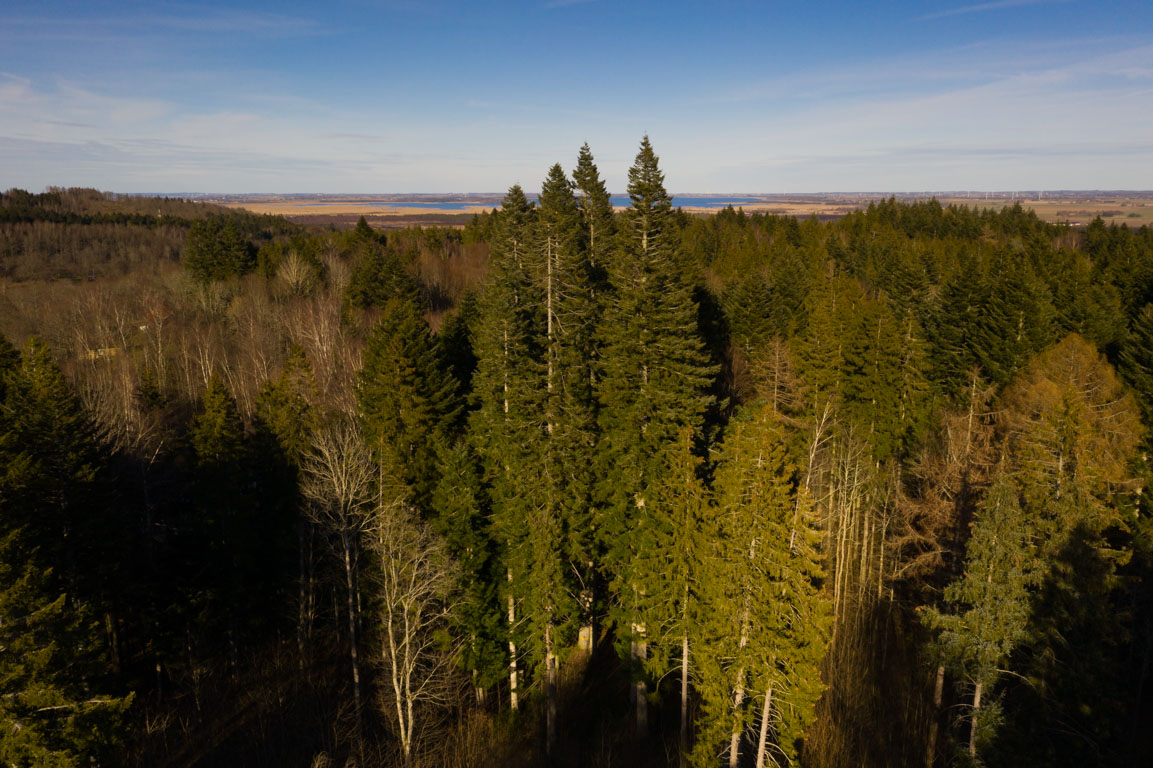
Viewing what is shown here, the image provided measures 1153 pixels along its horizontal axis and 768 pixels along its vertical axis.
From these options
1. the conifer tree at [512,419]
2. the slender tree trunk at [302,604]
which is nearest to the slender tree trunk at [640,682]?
the conifer tree at [512,419]

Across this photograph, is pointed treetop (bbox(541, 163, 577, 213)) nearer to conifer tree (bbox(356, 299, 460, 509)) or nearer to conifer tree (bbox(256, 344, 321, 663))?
conifer tree (bbox(356, 299, 460, 509))

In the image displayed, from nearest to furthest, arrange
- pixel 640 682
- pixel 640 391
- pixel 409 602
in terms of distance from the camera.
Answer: pixel 409 602 < pixel 640 682 < pixel 640 391

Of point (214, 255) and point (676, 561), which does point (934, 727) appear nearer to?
point (676, 561)

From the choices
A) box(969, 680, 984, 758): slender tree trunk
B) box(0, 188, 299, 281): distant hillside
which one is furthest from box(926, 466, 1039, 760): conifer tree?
box(0, 188, 299, 281): distant hillside

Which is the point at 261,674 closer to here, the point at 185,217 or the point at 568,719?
the point at 568,719

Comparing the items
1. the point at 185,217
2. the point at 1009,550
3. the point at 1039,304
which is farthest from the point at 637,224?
the point at 185,217

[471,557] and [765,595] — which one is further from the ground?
[765,595]

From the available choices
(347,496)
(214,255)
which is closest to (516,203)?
(347,496)
